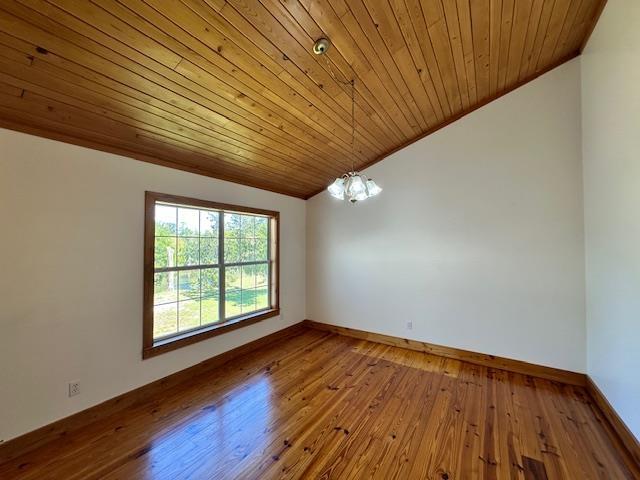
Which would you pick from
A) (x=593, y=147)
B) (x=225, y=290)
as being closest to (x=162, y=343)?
(x=225, y=290)

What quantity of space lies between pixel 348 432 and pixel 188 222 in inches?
104

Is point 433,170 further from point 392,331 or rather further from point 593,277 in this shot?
point 392,331

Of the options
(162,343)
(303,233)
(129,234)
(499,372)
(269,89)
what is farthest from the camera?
(303,233)

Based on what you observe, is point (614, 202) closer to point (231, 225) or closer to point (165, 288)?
point (231, 225)

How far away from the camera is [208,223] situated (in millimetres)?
3299

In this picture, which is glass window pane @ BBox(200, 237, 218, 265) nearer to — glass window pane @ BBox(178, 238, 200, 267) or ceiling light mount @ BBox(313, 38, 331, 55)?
glass window pane @ BBox(178, 238, 200, 267)

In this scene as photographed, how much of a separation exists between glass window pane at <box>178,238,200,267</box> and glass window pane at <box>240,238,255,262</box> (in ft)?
2.26

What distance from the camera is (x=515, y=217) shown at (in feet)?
10.1

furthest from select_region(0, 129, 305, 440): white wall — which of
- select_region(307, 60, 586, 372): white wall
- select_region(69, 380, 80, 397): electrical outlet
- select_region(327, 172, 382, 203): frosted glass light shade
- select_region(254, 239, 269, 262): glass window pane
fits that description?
select_region(307, 60, 586, 372): white wall

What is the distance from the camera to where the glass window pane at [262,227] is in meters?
4.04

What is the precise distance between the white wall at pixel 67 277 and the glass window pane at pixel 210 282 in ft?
2.51

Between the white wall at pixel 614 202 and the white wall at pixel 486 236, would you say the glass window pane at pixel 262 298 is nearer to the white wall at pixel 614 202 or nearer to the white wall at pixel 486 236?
the white wall at pixel 486 236

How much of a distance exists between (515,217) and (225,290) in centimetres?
364

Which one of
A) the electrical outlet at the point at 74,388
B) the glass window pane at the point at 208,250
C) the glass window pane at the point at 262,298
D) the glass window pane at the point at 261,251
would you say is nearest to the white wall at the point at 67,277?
the electrical outlet at the point at 74,388
